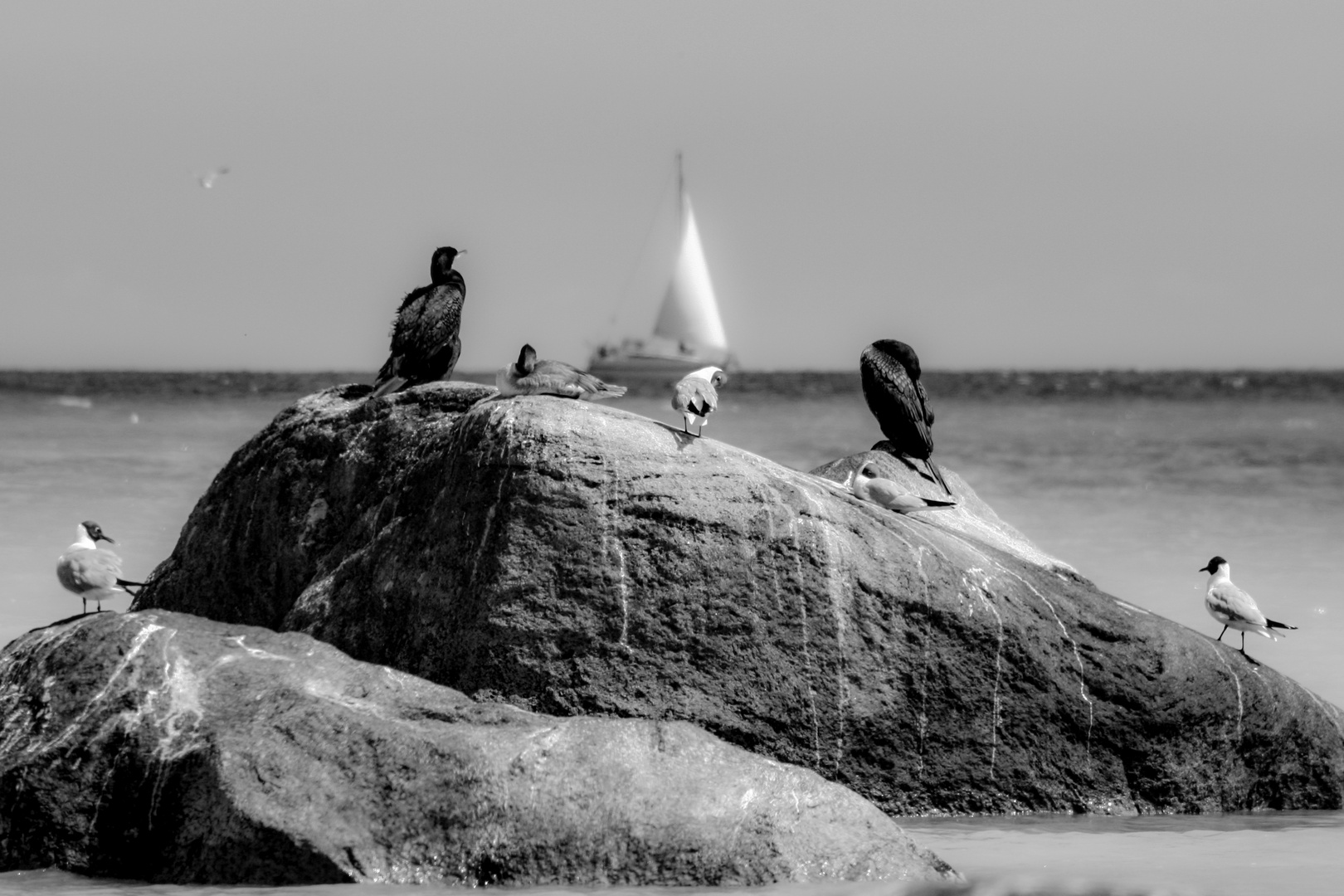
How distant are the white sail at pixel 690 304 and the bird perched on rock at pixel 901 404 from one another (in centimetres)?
5271

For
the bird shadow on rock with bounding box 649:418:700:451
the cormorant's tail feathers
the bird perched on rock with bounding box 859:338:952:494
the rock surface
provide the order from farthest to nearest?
1. the bird perched on rock with bounding box 859:338:952:494
2. the cormorant's tail feathers
3. the bird shadow on rock with bounding box 649:418:700:451
4. the rock surface

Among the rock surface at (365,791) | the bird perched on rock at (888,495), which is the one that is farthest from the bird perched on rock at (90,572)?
the bird perched on rock at (888,495)

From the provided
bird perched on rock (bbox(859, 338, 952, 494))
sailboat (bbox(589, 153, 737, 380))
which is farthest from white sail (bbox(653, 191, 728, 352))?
bird perched on rock (bbox(859, 338, 952, 494))

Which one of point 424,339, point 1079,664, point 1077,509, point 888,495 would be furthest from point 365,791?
point 1077,509

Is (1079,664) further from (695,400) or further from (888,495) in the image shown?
(695,400)

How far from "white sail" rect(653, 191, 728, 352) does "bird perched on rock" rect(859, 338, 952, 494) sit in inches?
2075

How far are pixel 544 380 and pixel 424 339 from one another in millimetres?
1436

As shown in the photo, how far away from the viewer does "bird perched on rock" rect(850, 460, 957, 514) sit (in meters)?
7.57

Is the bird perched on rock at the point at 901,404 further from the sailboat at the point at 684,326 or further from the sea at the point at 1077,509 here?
the sailboat at the point at 684,326

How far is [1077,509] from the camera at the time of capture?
1788 cm

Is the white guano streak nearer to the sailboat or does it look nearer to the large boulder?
the large boulder

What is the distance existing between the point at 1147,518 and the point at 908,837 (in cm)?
1237

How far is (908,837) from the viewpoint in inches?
214

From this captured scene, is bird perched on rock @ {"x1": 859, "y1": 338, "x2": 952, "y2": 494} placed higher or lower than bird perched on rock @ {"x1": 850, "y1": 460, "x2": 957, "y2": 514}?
higher
